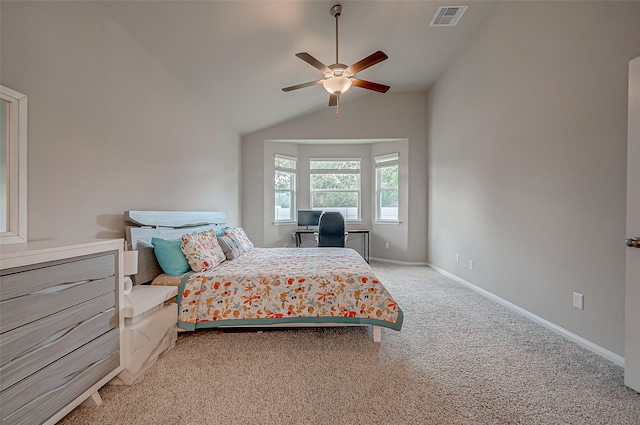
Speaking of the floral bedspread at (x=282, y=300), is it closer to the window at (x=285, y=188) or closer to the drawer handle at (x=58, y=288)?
the drawer handle at (x=58, y=288)

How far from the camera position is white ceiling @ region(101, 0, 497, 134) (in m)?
2.46

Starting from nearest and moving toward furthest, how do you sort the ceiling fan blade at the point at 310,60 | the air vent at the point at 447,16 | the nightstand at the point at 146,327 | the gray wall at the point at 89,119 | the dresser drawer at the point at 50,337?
1. the dresser drawer at the point at 50,337
2. the gray wall at the point at 89,119
3. the nightstand at the point at 146,327
4. the ceiling fan blade at the point at 310,60
5. the air vent at the point at 447,16

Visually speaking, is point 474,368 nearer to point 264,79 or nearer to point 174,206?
point 174,206

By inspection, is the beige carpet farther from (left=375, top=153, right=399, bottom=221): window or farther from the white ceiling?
(left=375, top=153, right=399, bottom=221): window

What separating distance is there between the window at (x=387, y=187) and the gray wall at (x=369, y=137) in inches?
Result: 8.6

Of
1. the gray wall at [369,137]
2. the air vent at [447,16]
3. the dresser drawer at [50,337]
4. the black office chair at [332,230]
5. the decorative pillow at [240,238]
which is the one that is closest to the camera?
the dresser drawer at [50,337]

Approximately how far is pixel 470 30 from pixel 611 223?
293cm

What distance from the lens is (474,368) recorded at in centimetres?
191

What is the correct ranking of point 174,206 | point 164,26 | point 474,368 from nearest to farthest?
point 474,368
point 164,26
point 174,206

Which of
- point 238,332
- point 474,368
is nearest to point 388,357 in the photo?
point 474,368

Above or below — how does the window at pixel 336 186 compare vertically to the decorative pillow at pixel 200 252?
above

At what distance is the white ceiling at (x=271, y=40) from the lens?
97.0 inches

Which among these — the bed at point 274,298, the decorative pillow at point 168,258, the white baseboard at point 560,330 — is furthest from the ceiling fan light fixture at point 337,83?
the white baseboard at point 560,330

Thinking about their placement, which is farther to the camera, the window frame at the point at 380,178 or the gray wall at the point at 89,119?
the window frame at the point at 380,178
